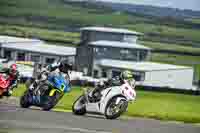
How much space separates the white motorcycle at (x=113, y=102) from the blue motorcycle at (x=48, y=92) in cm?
58

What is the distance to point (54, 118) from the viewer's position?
33.4 feet

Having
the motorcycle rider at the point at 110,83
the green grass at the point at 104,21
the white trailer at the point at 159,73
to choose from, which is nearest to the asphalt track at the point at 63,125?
the motorcycle rider at the point at 110,83

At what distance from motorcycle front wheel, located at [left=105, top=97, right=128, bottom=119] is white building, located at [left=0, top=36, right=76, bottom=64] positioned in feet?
56.2

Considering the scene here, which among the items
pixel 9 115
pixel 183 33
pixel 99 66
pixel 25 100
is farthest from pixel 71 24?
pixel 9 115

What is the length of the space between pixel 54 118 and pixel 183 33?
119ft

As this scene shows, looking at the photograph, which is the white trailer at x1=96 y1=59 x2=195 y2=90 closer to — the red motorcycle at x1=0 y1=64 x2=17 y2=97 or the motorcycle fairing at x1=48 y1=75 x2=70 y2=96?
the red motorcycle at x1=0 y1=64 x2=17 y2=97

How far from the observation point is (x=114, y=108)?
39.3 feet

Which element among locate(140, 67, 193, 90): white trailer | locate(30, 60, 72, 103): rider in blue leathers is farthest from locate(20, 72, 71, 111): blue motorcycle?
locate(140, 67, 193, 90): white trailer

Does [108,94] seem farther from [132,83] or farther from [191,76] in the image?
[191,76]

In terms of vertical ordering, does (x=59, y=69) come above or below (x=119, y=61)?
above

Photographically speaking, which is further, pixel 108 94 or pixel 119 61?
pixel 119 61

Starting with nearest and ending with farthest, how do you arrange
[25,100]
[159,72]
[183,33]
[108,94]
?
[108,94] < [25,100] < [159,72] < [183,33]

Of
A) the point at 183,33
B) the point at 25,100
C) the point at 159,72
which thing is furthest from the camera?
the point at 183,33

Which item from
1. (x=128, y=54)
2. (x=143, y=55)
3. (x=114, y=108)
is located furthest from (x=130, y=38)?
(x=114, y=108)
